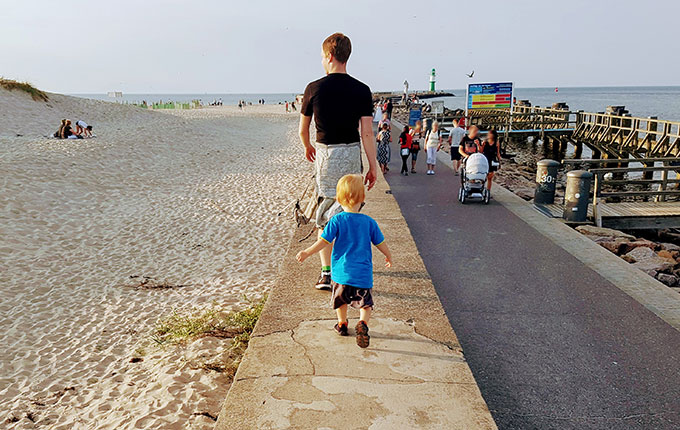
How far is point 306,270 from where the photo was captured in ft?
16.2

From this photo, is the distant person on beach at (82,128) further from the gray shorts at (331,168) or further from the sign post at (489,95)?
the gray shorts at (331,168)

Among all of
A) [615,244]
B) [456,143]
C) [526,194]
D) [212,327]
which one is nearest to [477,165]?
[615,244]

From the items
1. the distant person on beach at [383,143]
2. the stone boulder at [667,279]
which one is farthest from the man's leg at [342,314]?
the distant person on beach at [383,143]

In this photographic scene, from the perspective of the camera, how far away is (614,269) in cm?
595

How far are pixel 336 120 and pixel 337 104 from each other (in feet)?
0.42

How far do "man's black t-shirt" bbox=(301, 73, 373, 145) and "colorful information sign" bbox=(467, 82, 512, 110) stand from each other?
20453 millimetres

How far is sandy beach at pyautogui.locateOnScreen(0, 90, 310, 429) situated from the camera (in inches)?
153

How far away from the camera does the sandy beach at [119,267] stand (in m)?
3.89

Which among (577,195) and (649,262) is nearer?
(649,262)

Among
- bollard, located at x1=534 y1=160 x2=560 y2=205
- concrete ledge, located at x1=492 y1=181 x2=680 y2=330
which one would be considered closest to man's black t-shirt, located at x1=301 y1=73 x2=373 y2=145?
concrete ledge, located at x1=492 y1=181 x2=680 y2=330

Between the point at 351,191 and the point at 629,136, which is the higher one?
the point at 351,191

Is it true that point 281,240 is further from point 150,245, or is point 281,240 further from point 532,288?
point 532,288

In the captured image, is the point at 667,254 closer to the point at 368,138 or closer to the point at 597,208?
the point at 597,208

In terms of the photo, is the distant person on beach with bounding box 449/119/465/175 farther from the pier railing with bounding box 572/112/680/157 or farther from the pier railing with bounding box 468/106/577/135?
the pier railing with bounding box 468/106/577/135
